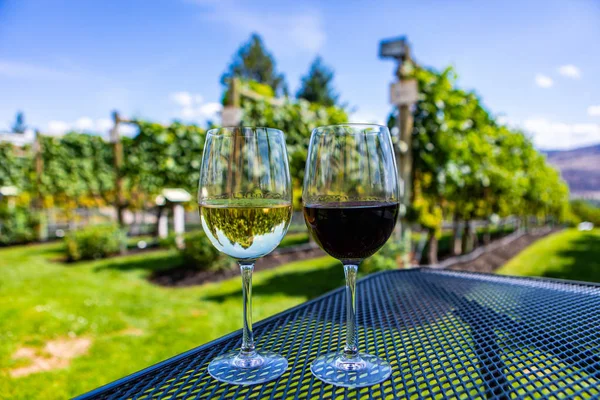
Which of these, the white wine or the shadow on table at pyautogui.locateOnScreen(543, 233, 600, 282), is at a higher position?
the white wine

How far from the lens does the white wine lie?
978 millimetres

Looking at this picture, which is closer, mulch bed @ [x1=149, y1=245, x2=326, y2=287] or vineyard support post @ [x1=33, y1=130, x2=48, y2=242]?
mulch bed @ [x1=149, y1=245, x2=326, y2=287]

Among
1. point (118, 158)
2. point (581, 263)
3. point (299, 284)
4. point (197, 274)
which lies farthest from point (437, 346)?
point (118, 158)

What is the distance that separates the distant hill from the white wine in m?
84.4

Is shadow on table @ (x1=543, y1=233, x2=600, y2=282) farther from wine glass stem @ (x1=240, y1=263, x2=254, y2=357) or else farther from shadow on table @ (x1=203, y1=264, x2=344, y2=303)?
wine glass stem @ (x1=240, y1=263, x2=254, y2=357)

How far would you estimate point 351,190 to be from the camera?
3.26ft

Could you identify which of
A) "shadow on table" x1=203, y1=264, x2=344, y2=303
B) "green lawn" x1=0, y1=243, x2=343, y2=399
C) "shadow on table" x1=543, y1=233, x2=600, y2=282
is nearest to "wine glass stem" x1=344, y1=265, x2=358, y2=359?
"green lawn" x1=0, y1=243, x2=343, y2=399

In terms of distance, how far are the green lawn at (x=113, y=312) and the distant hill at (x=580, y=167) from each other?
79.9 meters

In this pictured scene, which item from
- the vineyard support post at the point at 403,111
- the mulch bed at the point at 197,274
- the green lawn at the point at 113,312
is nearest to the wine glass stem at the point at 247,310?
the green lawn at the point at 113,312

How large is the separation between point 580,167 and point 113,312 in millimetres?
113316

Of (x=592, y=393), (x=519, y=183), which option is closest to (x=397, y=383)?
(x=592, y=393)

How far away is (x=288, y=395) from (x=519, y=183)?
10435 mm

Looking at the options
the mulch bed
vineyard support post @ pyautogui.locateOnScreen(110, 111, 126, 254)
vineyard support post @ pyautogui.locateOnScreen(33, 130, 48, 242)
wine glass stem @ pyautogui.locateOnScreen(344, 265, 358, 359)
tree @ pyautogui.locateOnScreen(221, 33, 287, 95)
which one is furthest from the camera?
tree @ pyautogui.locateOnScreen(221, 33, 287, 95)

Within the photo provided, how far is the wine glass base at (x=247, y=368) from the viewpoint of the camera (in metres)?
0.84
